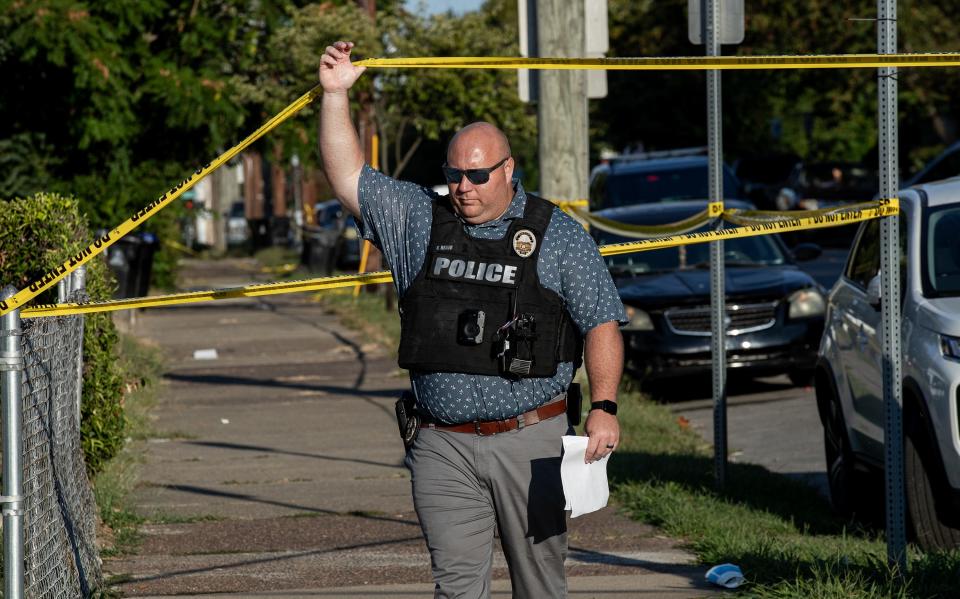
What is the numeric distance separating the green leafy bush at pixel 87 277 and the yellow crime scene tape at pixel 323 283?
61.5 inches

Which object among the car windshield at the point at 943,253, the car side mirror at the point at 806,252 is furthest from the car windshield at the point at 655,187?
the car windshield at the point at 943,253

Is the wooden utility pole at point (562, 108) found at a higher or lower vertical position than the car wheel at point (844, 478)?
higher

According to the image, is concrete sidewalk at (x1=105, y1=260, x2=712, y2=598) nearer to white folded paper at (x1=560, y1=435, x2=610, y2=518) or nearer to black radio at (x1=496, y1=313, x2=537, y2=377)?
white folded paper at (x1=560, y1=435, x2=610, y2=518)

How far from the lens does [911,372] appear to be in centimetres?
692

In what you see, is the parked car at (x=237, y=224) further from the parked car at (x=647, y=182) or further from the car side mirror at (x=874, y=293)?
the car side mirror at (x=874, y=293)

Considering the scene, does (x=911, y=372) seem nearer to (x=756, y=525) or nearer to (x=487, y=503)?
(x=756, y=525)

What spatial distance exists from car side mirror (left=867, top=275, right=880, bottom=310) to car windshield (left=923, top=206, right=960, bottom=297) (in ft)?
0.72

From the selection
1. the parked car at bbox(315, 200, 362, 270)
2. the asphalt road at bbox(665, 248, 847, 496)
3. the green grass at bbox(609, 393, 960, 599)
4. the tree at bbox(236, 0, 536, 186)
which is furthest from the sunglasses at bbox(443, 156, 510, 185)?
the parked car at bbox(315, 200, 362, 270)

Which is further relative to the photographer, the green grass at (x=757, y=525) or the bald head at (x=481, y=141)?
the green grass at (x=757, y=525)

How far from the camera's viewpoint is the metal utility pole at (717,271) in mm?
8336

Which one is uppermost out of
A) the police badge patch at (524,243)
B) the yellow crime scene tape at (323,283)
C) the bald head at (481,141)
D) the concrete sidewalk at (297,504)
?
the bald head at (481,141)

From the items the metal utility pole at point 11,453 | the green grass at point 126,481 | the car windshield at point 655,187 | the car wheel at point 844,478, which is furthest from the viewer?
the car windshield at point 655,187

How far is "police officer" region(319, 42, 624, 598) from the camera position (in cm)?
472

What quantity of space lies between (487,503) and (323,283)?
1.01 m
